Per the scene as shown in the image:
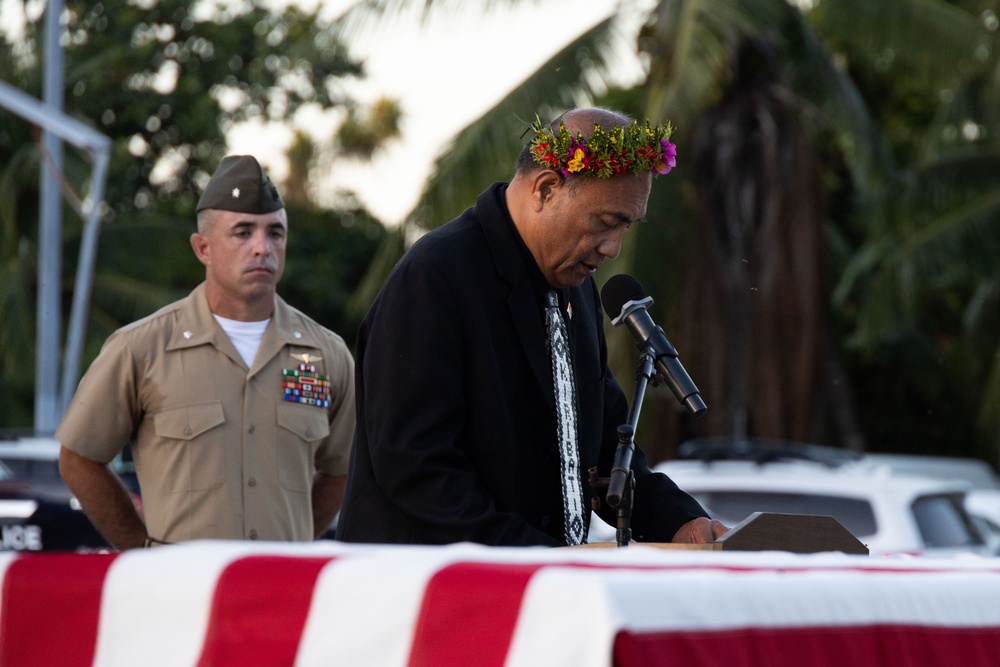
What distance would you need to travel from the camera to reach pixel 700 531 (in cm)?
356

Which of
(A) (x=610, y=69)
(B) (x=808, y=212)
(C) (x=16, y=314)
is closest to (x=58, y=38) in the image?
(C) (x=16, y=314)

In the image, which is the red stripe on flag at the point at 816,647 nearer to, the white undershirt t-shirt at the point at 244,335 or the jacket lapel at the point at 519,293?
the jacket lapel at the point at 519,293

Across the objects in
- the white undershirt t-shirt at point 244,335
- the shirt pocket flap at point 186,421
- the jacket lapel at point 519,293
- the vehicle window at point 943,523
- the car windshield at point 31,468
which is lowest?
the vehicle window at point 943,523

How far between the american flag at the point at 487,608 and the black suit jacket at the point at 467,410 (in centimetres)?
53

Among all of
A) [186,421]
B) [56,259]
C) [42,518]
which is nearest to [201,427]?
[186,421]

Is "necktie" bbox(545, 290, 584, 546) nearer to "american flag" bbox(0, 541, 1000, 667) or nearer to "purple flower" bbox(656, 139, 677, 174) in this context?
"purple flower" bbox(656, 139, 677, 174)

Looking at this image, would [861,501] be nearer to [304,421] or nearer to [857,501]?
[857,501]

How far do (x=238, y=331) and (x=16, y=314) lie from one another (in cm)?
1697

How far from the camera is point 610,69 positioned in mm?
14242

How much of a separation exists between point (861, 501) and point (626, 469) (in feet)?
22.2

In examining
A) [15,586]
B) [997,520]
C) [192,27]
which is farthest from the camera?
[192,27]

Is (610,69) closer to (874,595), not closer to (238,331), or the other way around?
(238,331)

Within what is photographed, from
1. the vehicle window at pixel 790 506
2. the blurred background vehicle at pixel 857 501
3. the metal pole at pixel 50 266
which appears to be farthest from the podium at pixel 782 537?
the metal pole at pixel 50 266

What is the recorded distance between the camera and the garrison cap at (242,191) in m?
5.18
